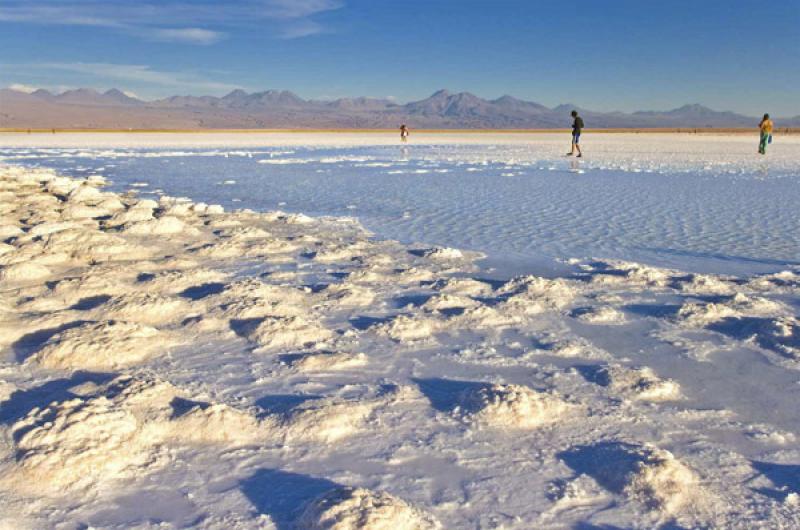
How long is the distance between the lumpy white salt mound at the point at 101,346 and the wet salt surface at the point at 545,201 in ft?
10.1

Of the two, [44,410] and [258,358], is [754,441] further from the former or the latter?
[44,410]

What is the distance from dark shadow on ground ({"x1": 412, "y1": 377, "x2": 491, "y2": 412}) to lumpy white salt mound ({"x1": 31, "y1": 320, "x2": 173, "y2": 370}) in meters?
1.49

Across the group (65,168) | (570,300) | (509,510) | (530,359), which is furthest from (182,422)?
(65,168)

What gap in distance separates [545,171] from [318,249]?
10.4 m

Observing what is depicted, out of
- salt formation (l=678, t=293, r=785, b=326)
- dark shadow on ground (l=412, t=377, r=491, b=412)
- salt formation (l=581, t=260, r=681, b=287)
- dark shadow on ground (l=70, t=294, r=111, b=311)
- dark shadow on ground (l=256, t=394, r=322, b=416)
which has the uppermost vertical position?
salt formation (l=581, t=260, r=681, b=287)

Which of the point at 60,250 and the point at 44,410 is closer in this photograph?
the point at 44,410

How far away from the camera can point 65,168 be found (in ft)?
60.4

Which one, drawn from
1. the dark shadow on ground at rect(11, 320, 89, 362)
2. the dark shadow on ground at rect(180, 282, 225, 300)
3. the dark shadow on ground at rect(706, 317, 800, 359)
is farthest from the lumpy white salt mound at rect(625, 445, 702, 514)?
the dark shadow on ground at rect(180, 282, 225, 300)

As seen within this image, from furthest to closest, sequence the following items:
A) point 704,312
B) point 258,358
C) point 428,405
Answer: point 704,312 → point 258,358 → point 428,405

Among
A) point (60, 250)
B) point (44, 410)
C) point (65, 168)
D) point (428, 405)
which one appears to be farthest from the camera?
point (65, 168)

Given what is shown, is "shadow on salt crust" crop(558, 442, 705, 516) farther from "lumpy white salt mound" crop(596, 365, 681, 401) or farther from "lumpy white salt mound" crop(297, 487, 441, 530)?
"lumpy white salt mound" crop(297, 487, 441, 530)

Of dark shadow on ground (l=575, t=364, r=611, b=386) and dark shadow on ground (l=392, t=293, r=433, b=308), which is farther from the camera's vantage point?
dark shadow on ground (l=392, t=293, r=433, b=308)

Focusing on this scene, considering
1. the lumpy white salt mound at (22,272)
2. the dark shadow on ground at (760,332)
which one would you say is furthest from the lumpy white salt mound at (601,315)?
the lumpy white salt mound at (22,272)

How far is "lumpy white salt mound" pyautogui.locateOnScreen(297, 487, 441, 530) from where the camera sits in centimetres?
Result: 212
